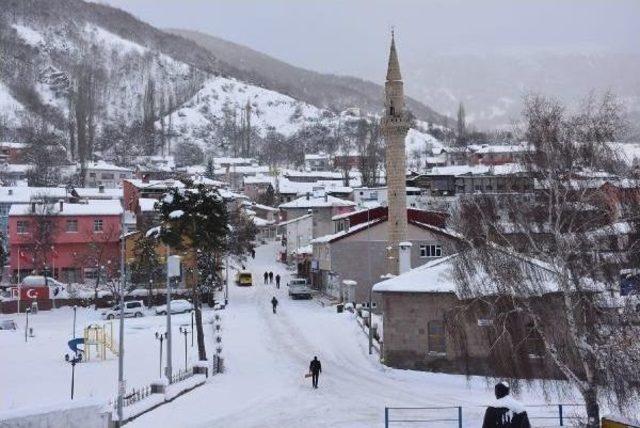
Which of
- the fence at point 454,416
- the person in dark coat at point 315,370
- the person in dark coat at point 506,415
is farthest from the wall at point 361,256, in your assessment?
the person in dark coat at point 506,415

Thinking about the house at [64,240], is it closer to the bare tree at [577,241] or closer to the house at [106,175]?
the bare tree at [577,241]

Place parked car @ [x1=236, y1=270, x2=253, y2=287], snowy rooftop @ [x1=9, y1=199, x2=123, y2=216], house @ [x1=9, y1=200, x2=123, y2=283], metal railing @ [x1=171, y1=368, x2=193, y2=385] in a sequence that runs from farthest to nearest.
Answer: parked car @ [x1=236, y1=270, x2=253, y2=287]
snowy rooftop @ [x1=9, y1=199, x2=123, y2=216]
house @ [x1=9, y1=200, x2=123, y2=283]
metal railing @ [x1=171, y1=368, x2=193, y2=385]

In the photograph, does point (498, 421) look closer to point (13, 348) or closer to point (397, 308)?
point (397, 308)

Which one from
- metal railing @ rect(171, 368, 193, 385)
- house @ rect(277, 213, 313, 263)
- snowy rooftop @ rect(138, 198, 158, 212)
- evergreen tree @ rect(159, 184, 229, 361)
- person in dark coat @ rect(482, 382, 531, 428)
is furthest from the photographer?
house @ rect(277, 213, 313, 263)

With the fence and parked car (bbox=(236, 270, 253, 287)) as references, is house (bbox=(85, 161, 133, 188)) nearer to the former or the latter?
parked car (bbox=(236, 270, 253, 287))

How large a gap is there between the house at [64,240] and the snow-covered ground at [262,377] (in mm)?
14059

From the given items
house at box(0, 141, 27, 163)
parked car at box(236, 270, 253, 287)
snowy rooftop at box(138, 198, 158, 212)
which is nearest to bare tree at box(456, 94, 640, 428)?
parked car at box(236, 270, 253, 287)

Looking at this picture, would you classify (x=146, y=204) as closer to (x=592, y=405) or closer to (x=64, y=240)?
(x=64, y=240)

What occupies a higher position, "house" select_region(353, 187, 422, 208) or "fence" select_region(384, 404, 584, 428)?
"house" select_region(353, 187, 422, 208)

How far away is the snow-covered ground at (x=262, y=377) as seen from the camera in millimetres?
21984

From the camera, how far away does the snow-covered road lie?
21.4 metres

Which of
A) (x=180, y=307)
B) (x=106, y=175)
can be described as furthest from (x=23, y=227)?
(x=106, y=175)

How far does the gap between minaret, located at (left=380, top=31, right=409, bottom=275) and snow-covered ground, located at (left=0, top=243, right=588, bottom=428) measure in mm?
7544

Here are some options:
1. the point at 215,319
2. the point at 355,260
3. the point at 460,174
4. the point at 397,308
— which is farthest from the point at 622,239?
the point at 460,174
